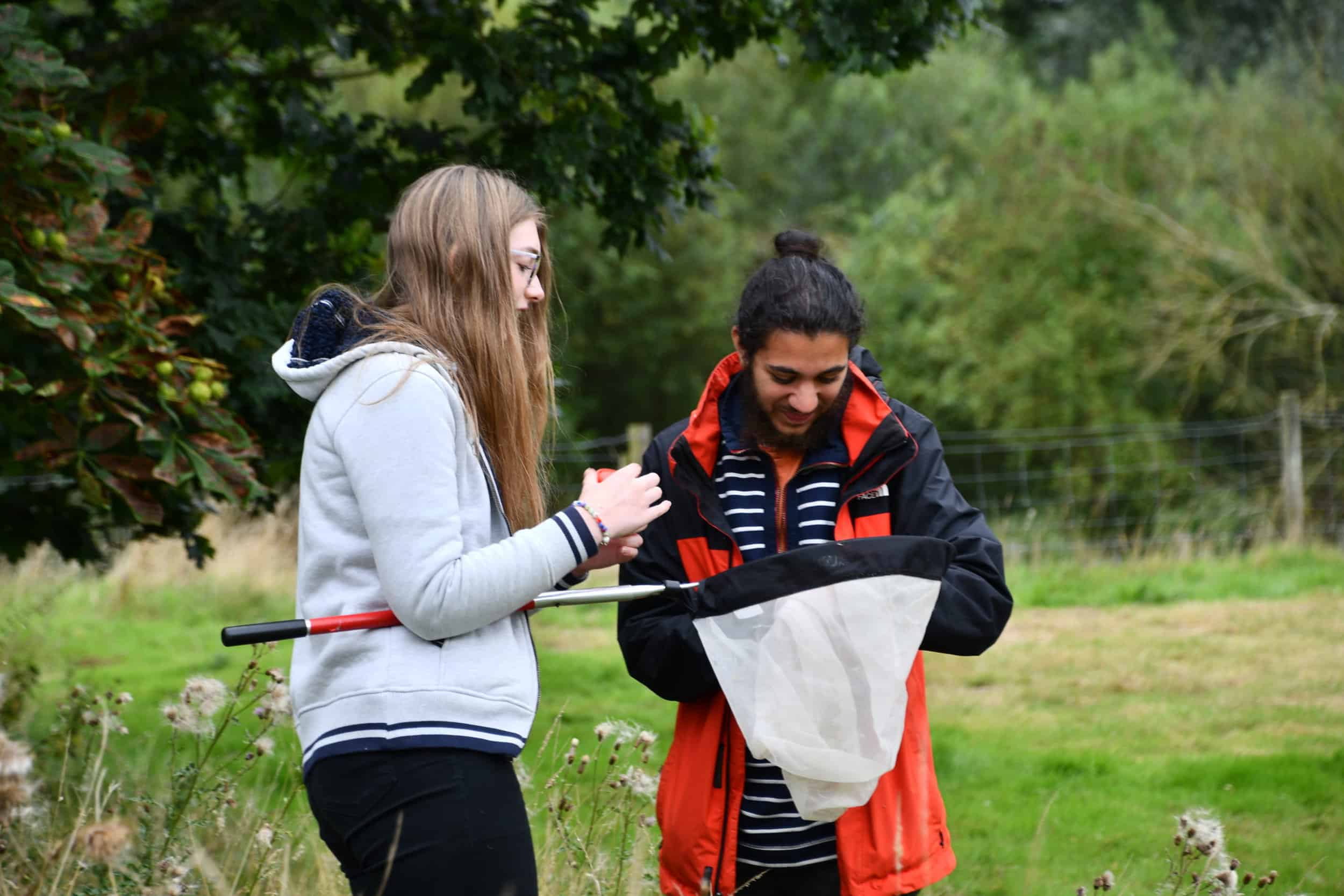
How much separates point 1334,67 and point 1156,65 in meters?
5.41

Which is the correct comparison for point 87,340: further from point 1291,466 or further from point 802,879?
point 1291,466

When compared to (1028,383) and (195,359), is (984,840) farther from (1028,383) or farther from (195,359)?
(1028,383)

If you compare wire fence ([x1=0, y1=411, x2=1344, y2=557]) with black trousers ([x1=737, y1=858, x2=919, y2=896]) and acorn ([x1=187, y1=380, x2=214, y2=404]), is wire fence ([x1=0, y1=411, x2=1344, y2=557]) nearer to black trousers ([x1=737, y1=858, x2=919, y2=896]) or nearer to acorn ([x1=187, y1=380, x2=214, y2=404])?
acorn ([x1=187, y1=380, x2=214, y2=404])

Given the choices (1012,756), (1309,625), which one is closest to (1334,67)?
(1309,625)

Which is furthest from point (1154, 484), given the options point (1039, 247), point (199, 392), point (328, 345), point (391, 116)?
point (328, 345)

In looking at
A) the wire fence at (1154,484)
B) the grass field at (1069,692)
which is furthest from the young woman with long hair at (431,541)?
the wire fence at (1154,484)

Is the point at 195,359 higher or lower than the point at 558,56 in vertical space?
lower

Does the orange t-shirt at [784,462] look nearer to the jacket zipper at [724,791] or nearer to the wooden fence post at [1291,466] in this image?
the jacket zipper at [724,791]

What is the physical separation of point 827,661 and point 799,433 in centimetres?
46

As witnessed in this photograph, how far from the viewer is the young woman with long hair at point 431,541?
A: 1.93m

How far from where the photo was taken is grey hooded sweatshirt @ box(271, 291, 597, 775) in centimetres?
192

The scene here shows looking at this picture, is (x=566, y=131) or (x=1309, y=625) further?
(x=1309, y=625)

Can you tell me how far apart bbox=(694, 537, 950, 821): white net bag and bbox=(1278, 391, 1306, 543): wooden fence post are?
11829mm

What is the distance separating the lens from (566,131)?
483 centimetres
